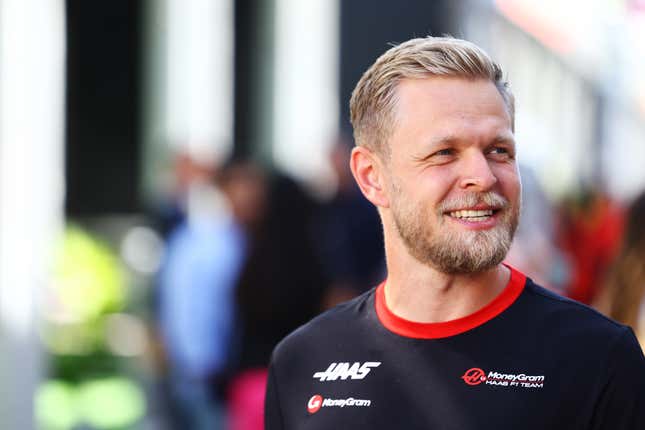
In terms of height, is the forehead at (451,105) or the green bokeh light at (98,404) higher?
the forehead at (451,105)

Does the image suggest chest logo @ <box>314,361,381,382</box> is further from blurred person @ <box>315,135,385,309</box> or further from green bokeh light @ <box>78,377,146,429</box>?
green bokeh light @ <box>78,377,146,429</box>

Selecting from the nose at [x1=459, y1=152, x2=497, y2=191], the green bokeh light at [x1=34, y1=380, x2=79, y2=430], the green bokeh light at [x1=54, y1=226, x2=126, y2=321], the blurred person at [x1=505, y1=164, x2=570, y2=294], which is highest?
the nose at [x1=459, y1=152, x2=497, y2=191]

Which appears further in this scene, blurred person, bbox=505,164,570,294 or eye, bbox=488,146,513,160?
blurred person, bbox=505,164,570,294

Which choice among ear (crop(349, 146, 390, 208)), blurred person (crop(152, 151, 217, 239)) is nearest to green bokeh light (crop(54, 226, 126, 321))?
blurred person (crop(152, 151, 217, 239))

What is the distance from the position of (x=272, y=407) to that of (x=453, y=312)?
0.56 meters

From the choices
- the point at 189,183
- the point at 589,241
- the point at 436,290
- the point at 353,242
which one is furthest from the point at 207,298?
the point at 436,290

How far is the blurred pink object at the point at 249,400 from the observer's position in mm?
5801

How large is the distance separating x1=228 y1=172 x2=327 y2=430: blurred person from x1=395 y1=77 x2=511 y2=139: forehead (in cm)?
377

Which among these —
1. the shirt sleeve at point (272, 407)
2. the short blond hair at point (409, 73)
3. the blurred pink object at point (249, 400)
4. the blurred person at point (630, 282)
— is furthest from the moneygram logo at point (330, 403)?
the blurred pink object at point (249, 400)

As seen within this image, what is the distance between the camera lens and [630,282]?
4.50 metres

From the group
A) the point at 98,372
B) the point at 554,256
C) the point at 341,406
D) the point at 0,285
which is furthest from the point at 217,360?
the point at 341,406

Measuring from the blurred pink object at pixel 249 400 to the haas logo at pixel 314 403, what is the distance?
8.27 feet

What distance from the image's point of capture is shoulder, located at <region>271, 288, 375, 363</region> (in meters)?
3.11

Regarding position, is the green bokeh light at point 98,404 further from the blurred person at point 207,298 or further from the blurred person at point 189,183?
the blurred person at point 207,298
